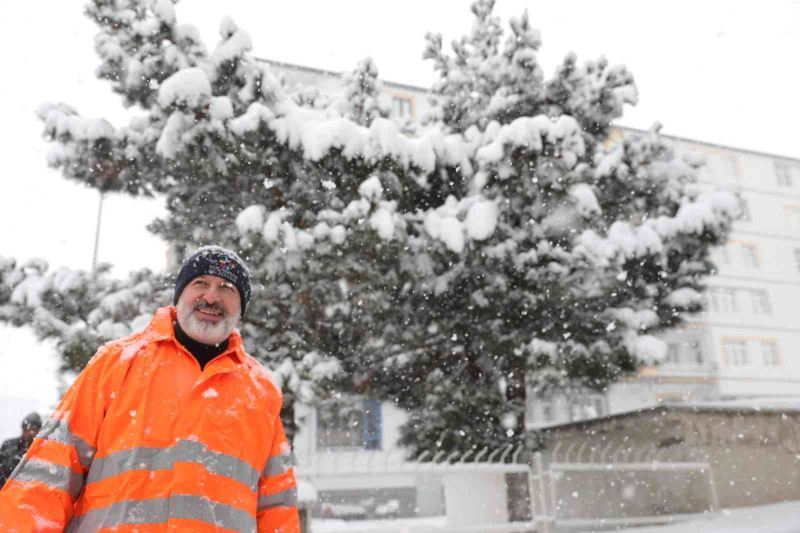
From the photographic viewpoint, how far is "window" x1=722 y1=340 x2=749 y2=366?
35.3 m

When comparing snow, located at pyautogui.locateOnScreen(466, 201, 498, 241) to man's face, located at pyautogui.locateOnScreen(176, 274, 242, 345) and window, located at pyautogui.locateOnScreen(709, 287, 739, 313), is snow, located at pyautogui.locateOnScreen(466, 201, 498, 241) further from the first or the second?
window, located at pyautogui.locateOnScreen(709, 287, 739, 313)

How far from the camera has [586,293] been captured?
7.36 meters

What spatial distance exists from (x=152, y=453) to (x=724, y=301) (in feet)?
→ 136

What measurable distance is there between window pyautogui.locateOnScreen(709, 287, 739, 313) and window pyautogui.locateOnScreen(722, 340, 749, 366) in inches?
83.1

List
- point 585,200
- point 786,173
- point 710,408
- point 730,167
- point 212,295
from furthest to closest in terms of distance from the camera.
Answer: point 786,173 → point 730,167 → point 710,408 → point 585,200 → point 212,295

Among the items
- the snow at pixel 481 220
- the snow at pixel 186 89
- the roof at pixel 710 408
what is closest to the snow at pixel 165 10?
the snow at pixel 186 89

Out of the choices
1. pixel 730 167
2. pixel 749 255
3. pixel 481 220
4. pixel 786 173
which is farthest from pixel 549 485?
pixel 786 173

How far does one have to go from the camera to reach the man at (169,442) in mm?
1603

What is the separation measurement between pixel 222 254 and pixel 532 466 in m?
4.34

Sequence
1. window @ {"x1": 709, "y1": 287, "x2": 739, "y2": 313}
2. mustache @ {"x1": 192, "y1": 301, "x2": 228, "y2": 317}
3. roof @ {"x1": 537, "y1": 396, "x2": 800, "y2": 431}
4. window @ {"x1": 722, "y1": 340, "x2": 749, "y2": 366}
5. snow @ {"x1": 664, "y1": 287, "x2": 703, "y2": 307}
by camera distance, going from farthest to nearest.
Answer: window @ {"x1": 709, "y1": 287, "x2": 739, "y2": 313} < window @ {"x1": 722, "y1": 340, "x2": 749, "y2": 366} < roof @ {"x1": 537, "y1": 396, "x2": 800, "y2": 431} < snow @ {"x1": 664, "y1": 287, "x2": 703, "y2": 307} < mustache @ {"x1": 192, "y1": 301, "x2": 228, "y2": 317}

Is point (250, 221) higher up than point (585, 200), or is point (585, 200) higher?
point (585, 200)

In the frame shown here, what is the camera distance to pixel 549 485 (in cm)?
528

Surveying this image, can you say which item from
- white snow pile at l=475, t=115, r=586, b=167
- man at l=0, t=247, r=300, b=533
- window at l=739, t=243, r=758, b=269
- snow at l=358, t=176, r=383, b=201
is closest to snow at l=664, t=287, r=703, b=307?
white snow pile at l=475, t=115, r=586, b=167

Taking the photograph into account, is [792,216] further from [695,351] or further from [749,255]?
[695,351]
